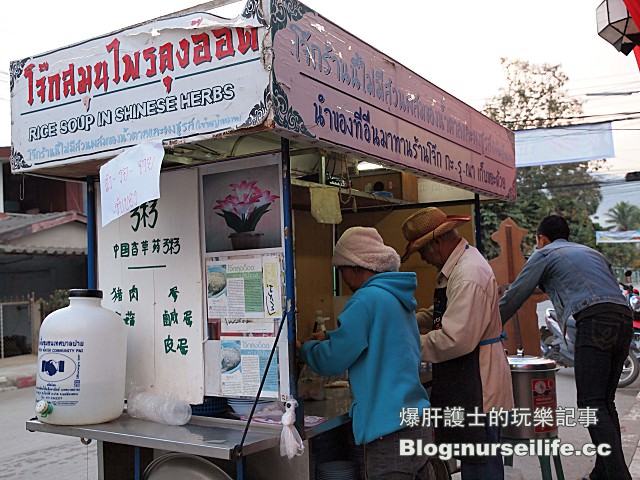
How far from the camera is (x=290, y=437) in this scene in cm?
241

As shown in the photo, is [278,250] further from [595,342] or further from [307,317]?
[595,342]

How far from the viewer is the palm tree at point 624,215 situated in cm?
4738

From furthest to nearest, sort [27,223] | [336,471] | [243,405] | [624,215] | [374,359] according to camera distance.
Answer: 1. [624,215]
2. [27,223]
3. [336,471]
4. [243,405]
5. [374,359]

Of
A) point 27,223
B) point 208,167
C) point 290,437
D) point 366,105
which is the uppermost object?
point 27,223

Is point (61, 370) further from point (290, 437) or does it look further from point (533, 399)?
point (533, 399)

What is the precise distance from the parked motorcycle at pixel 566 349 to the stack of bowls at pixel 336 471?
5526 millimetres

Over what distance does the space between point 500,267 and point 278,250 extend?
3996 millimetres

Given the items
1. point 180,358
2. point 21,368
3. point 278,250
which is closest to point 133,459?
point 180,358

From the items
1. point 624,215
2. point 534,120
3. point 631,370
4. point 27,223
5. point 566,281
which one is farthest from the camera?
point 624,215

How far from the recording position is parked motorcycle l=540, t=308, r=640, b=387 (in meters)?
8.11

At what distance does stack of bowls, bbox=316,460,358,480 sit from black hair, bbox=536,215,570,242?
6.76ft

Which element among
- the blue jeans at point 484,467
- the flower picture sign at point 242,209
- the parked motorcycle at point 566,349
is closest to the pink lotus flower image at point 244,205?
the flower picture sign at point 242,209

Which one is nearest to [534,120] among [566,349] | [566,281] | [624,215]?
[566,349]

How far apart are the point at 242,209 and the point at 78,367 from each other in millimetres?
943
